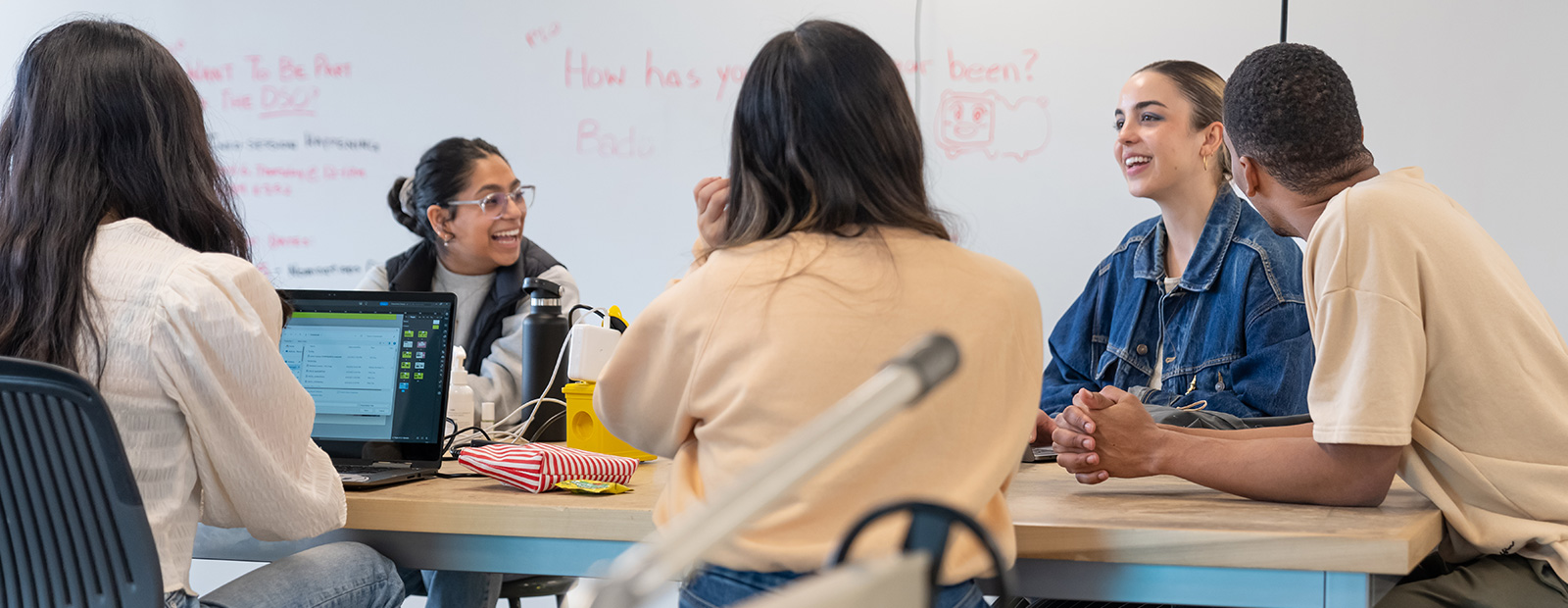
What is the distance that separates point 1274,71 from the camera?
1.26 meters

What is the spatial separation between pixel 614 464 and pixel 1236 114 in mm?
814

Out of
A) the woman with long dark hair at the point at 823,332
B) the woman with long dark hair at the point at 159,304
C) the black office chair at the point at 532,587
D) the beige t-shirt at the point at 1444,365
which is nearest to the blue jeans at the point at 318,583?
the woman with long dark hair at the point at 159,304

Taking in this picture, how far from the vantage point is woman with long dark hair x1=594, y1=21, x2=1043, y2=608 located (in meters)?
0.93

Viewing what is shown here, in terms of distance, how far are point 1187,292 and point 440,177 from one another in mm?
1615

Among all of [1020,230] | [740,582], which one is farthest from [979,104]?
[740,582]

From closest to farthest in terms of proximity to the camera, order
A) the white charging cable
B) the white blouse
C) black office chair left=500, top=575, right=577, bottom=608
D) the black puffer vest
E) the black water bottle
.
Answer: the white blouse → the white charging cable → the black water bottle → black office chair left=500, top=575, right=577, bottom=608 → the black puffer vest

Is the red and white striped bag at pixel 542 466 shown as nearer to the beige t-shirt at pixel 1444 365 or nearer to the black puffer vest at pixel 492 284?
the beige t-shirt at pixel 1444 365

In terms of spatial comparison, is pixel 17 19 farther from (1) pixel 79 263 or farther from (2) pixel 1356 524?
(2) pixel 1356 524

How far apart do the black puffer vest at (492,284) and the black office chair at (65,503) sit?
4.56ft

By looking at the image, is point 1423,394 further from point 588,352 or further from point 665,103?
point 665,103

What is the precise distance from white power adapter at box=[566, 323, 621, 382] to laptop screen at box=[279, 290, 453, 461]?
171 mm

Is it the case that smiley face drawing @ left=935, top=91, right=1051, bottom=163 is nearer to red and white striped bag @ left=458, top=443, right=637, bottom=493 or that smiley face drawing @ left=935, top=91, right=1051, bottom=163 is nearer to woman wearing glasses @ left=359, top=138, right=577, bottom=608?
woman wearing glasses @ left=359, top=138, right=577, bottom=608

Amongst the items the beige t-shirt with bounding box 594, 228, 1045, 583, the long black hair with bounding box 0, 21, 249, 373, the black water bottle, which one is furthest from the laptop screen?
the beige t-shirt with bounding box 594, 228, 1045, 583

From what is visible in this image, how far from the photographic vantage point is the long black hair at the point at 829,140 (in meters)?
1.00
